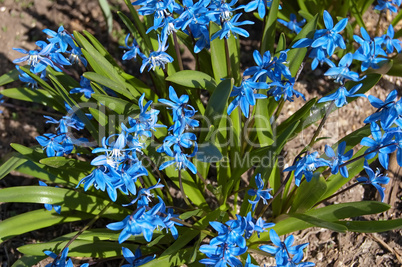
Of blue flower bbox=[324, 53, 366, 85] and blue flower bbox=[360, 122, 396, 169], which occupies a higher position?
blue flower bbox=[324, 53, 366, 85]

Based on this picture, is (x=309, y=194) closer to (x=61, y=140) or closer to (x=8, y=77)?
(x=61, y=140)

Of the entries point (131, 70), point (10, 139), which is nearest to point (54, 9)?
point (131, 70)

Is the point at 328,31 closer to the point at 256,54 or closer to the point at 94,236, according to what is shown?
the point at 256,54

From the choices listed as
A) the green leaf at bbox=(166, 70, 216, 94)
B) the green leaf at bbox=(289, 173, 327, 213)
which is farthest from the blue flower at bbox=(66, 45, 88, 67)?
the green leaf at bbox=(289, 173, 327, 213)

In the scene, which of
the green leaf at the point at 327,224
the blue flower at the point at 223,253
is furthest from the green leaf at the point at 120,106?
the green leaf at the point at 327,224

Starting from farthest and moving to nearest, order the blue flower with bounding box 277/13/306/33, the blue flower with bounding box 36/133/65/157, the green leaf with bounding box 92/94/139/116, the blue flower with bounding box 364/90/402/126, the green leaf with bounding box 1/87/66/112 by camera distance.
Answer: the blue flower with bounding box 277/13/306/33 < the green leaf with bounding box 1/87/66/112 < the blue flower with bounding box 36/133/65/157 < the green leaf with bounding box 92/94/139/116 < the blue flower with bounding box 364/90/402/126

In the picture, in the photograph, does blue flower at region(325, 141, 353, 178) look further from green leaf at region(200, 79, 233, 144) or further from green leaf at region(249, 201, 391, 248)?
green leaf at region(200, 79, 233, 144)

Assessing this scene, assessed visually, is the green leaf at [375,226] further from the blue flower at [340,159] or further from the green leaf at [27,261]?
the green leaf at [27,261]

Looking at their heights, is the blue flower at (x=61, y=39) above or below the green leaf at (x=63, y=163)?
above
